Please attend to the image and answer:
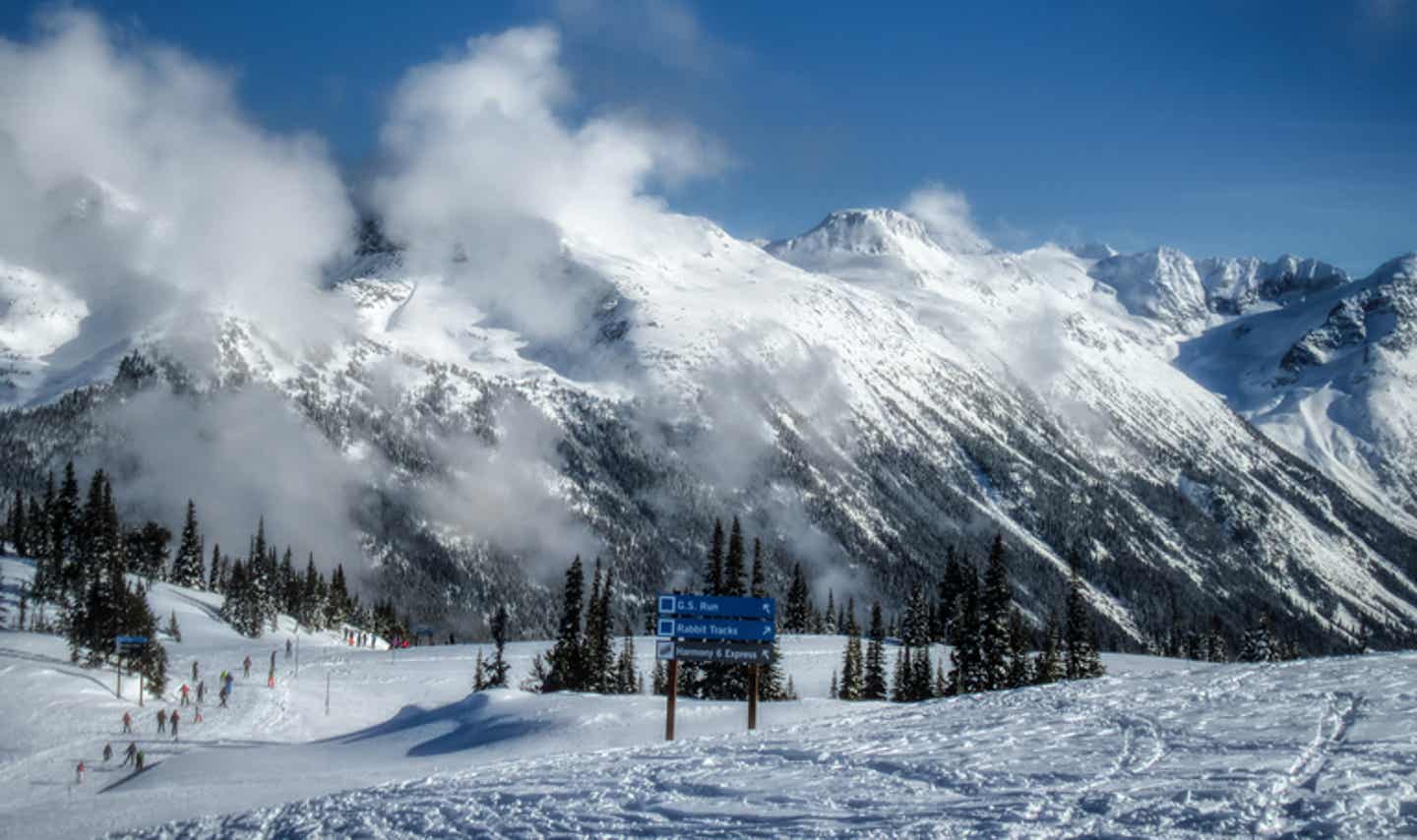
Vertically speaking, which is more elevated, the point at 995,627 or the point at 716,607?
the point at 716,607

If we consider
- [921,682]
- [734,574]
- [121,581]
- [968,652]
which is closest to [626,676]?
[734,574]

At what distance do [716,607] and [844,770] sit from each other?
14.9 m

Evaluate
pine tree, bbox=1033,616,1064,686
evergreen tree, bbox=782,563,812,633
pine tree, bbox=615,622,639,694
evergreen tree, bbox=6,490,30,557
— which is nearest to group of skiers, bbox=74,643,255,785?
pine tree, bbox=615,622,639,694

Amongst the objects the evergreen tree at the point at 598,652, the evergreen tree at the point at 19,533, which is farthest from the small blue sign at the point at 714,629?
the evergreen tree at the point at 19,533

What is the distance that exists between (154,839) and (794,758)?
16.2m

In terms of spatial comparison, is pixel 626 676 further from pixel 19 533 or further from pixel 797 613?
pixel 19 533

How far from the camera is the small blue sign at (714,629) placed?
3922cm

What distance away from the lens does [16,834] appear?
99.0 ft

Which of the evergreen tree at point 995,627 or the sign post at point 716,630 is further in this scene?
the evergreen tree at point 995,627

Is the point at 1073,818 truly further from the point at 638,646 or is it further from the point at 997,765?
the point at 638,646

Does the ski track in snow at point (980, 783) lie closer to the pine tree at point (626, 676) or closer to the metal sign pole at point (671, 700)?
the metal sign pole at point (671, 700)

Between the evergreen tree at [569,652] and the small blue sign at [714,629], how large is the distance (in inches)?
1423

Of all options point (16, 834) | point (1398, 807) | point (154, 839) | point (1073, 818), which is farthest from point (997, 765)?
point (16, 834)

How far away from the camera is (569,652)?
7581 cm
